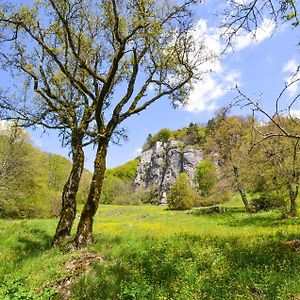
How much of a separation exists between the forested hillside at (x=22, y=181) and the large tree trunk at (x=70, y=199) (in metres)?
22.9

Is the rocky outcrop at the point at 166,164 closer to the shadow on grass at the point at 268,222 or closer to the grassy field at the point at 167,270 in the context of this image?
the shadow on grass at the point at 268,222

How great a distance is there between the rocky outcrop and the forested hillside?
95.9 m

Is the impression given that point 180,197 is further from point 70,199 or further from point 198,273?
point 198,273

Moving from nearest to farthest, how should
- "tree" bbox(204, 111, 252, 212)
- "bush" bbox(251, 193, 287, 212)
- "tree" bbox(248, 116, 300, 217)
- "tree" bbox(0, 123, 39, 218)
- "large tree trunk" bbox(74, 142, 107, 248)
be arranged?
"large tree trunk" bbox(74, 142, 107, 248) → "tree" bbox(248, 116, 300, 217) → "bush" bbox(251, 193, 287, 212) → "tree" bbox(204, 111, 252, 212) → "tree" bbox(0, 123, 39, 218)

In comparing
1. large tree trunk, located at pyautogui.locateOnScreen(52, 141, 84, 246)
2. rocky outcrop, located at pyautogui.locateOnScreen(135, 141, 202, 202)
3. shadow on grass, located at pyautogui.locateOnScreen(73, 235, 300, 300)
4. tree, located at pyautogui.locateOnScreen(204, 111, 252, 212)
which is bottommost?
shadow on grass, located at pyautogui.locateOnScreen(73, 235, 300, 300)

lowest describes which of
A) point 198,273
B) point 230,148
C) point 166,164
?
point 198,273

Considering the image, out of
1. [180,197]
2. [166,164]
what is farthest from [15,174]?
[166,164]

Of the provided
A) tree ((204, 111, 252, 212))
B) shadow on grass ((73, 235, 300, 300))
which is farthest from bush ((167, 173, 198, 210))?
shadow on grass ((73, 235, 300, 300))

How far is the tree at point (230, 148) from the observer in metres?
39.1

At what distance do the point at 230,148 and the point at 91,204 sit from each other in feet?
104

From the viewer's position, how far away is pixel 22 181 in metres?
45.9

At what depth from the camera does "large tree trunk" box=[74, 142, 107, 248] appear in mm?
12883

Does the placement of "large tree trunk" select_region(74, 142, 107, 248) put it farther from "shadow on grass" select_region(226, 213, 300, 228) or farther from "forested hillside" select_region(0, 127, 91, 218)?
"forested hillside" select_region(0, 127, 91, 218)

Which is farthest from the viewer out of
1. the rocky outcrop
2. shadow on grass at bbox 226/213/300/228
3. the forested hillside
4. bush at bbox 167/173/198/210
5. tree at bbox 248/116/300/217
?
the rocky outcrop
